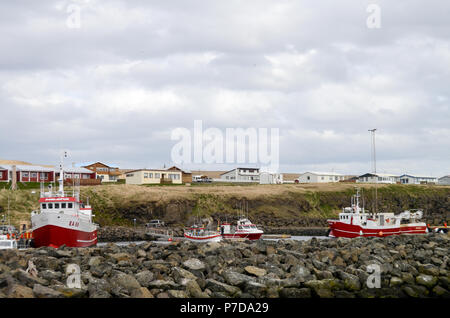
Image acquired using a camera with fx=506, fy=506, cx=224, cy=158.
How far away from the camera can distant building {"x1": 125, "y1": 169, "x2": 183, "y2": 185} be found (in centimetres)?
9781

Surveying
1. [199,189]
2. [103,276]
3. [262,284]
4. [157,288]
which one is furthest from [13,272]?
[199,189]

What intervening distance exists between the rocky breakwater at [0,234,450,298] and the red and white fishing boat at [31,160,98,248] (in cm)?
1477

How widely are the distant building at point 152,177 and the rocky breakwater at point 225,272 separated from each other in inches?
2706

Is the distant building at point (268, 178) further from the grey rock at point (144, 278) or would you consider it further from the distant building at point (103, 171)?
the grey rock at point (144, 278)

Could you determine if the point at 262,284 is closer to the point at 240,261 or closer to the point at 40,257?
the point at 240,261

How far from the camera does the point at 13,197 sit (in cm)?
7256

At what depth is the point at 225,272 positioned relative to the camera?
22.7 metres

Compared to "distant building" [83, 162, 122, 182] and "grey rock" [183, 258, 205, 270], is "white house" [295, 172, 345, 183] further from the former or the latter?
"grey rock" [183, 258, 205, 270]

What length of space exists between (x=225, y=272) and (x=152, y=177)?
256 ft

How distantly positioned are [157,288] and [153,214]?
55271mm

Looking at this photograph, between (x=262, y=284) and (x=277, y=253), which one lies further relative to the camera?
(x=277, y=253)

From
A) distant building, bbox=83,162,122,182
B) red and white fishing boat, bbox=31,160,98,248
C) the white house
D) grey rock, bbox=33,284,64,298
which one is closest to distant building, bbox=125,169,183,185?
distant building, bbox=83,162,122,182
